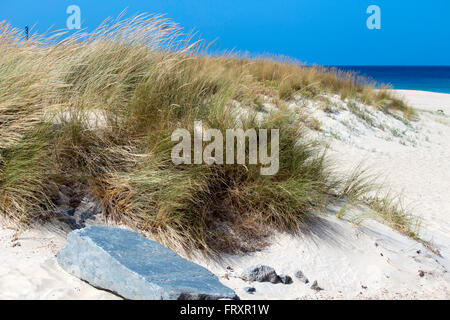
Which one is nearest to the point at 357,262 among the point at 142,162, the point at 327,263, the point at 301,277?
the point at 327,263

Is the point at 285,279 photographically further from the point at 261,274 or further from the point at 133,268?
the point at 133,268

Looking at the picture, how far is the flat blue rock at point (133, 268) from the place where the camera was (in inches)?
106

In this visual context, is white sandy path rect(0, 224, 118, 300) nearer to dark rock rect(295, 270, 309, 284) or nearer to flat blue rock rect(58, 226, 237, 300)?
flat blue rock rect(58, 226, 237, 300)

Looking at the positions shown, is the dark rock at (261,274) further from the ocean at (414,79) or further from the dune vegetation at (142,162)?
the ocean at (414,79)

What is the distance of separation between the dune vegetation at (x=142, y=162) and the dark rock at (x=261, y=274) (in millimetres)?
390

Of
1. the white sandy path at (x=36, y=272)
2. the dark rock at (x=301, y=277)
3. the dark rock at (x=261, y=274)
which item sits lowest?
the dark rock at (x=301, y=277)

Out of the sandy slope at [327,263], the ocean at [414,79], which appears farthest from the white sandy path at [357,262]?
the ocean at [414,79]

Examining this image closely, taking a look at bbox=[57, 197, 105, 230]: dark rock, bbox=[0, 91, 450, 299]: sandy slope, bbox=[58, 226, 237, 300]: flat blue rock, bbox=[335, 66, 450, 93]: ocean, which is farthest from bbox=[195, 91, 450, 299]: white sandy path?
bbox=[335, 66, 450, 93]: ocean

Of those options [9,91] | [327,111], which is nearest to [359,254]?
[9,91]

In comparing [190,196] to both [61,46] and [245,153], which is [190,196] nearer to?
[245,153]

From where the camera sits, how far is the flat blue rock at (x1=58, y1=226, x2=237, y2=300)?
270 cm

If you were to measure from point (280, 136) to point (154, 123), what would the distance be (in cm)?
126

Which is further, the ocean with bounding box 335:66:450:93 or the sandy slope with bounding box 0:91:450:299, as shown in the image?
the ocean with bounding box 335:66:450:93

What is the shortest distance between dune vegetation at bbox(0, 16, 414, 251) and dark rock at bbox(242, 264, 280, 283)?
1.28 ft
